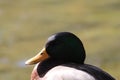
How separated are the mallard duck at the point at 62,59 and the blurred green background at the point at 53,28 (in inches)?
91.3

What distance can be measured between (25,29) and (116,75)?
2418 millimetres

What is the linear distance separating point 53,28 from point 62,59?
4130 mm

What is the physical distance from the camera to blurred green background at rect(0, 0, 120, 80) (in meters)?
9.12

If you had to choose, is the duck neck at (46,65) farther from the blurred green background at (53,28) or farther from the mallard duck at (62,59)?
the blurred green background at (53,28)

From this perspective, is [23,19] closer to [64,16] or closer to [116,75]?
[64,16]

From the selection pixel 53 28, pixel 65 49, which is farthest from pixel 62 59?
pixel 53 28

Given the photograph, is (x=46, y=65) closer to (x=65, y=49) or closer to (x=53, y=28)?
(x=65, y=49)

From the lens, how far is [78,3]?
470 inches

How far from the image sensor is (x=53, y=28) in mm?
10445

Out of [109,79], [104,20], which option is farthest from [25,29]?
[109,79]

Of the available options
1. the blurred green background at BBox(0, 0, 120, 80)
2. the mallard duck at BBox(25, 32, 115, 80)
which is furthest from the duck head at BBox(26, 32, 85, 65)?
the blurred green background at BBox(0, 0, 120, 80)

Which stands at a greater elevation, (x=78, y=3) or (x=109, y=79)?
(x=78, y=3)

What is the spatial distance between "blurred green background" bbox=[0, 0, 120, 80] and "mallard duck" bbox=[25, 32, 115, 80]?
2.32 meters

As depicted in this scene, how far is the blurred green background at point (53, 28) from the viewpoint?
359 inches
